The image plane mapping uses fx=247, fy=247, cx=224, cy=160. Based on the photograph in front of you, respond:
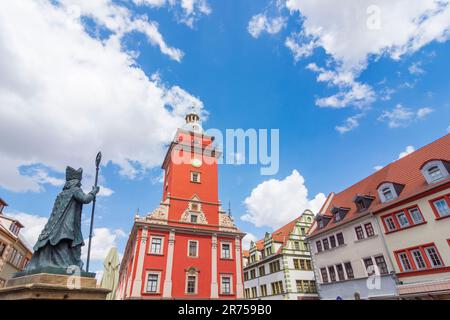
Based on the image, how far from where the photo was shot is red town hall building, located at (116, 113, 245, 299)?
2317 cm

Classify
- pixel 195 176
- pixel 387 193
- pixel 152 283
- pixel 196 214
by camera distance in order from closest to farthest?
pixel 152 283 < pixel 387 193 < pixel 196 214 < pixel 195 176

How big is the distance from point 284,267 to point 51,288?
31015 millimetres

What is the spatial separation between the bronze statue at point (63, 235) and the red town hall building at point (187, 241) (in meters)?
16.8

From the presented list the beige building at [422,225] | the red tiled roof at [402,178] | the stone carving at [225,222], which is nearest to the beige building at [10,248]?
the stone carving at [225,222]

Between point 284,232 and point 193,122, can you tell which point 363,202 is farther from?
point 193,122

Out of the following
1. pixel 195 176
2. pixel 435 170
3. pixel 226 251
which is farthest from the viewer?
pixel 195 176

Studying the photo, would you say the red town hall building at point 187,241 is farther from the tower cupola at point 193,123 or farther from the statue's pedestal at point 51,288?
the statue's pedestal at point 51,288

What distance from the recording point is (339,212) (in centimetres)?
2770

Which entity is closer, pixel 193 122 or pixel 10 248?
pixel 10 248

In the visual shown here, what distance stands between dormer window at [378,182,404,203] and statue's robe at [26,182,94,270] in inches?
965

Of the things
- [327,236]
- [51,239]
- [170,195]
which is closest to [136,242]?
[170,195]

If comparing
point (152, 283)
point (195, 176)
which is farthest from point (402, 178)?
point (152, 283)

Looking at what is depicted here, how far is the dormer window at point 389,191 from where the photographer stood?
22475 millimetres

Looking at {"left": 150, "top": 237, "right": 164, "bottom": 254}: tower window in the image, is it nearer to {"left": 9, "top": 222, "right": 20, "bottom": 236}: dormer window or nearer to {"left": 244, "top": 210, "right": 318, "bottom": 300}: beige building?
{"left": 244, "top": 210, "right": 318, "bottom": 300}: beige building
